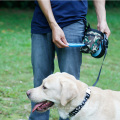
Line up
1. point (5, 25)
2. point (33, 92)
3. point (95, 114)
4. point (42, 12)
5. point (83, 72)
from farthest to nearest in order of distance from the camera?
point (5, 25) < point (83, 72) < point (42, 12) < point (33, 92) < point (95, 114)

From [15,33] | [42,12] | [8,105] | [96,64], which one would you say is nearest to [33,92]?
[42,12]

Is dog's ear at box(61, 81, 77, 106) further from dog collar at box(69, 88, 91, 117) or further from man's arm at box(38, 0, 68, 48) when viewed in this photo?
man's arm at box(38, 0, 68, 48)

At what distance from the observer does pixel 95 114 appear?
292cm

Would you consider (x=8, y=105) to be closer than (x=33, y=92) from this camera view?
No

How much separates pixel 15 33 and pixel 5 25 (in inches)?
82.1

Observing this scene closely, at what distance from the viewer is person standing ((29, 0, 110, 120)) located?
323 cm

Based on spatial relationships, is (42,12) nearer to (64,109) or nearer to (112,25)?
(64,109)

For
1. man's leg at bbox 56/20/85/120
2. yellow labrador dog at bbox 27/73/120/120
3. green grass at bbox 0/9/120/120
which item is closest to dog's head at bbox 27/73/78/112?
yellow labrador dog at bbox 27/73/120/120

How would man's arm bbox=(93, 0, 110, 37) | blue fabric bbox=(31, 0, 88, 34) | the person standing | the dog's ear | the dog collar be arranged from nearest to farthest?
the dog's ear → the dog collar → the person standing → blue fabric bbox=(31, 0, 88, 34) → man's arm bbox=(93, 0, 110, 37)

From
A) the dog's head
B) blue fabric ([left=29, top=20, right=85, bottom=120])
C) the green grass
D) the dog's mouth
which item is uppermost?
blue fabric ([left=29, top=20, right=85, bottom=120])

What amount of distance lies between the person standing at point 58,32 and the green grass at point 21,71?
1.26 m

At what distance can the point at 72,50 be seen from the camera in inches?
135

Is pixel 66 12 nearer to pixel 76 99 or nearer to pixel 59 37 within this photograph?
pixel 59 37

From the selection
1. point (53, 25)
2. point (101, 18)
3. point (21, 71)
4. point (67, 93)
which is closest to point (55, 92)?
point (67, 93)
